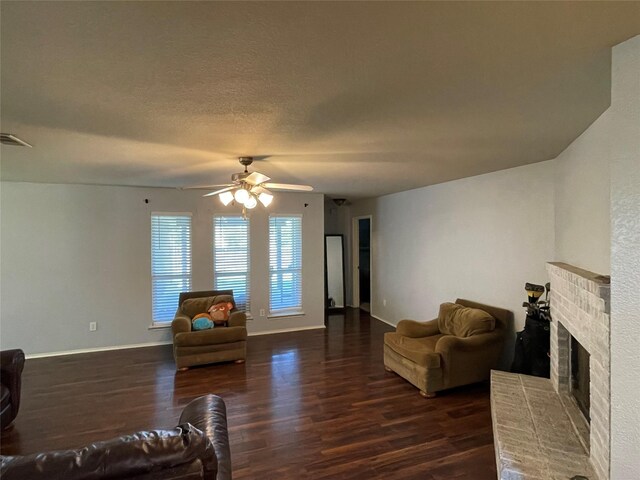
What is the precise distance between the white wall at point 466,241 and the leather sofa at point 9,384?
4.82 meters

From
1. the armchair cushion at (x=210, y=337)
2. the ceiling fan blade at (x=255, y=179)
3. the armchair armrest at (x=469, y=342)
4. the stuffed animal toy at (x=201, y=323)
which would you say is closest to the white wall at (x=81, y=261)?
the stuffed animal toy at (x=201, y=323)

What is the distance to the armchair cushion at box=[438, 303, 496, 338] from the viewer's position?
3574mm

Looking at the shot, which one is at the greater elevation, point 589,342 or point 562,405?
point 589,342

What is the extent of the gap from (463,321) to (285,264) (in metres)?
3.11

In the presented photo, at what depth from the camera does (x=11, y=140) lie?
240cm

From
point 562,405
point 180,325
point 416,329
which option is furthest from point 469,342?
point 180,325

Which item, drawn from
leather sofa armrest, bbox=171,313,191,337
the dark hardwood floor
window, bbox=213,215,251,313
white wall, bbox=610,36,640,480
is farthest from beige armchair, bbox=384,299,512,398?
window, bbox=213,215,251,313

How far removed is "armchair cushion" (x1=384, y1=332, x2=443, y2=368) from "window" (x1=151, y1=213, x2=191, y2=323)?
10.9 feet

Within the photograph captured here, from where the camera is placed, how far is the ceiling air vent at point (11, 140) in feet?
7.56

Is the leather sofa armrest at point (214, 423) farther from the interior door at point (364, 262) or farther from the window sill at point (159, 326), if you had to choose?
the interior door at point (364, 262)

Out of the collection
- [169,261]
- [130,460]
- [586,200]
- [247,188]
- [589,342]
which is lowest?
[130,460]

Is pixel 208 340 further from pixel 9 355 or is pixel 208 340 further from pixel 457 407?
pixel 457 407

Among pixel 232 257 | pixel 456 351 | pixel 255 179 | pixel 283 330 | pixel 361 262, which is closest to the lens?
pixel 255 179

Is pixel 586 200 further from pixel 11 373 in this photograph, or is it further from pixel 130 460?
pixel 11 373
